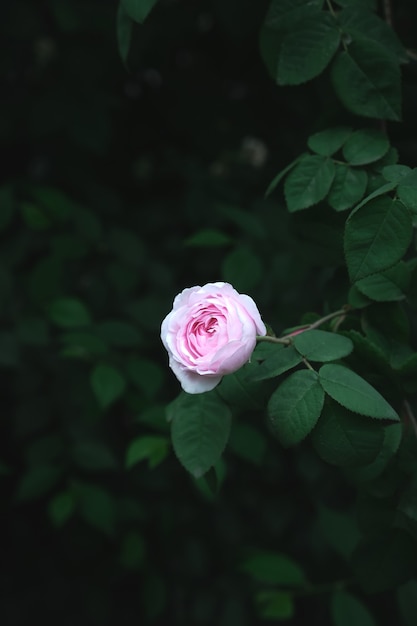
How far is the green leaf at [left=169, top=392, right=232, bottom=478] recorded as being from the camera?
106cm

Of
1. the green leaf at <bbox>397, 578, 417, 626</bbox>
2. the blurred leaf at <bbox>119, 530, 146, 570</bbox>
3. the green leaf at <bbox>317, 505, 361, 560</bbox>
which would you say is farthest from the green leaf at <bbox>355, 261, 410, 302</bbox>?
the blurred leaf at <bbox>119, 530, 146, 570</bbox>

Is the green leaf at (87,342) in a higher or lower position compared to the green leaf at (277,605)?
higher

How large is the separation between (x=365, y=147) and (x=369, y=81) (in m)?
0.09

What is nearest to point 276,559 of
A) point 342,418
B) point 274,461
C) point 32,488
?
point 274,461

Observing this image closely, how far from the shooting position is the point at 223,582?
7.16ft

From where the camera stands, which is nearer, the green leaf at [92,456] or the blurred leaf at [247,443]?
the blurred leaf at [247,443]

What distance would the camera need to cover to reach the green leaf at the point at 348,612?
161 cm

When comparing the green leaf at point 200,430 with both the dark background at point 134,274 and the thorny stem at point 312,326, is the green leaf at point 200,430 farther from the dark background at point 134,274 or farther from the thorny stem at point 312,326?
the dark background at point 134,274

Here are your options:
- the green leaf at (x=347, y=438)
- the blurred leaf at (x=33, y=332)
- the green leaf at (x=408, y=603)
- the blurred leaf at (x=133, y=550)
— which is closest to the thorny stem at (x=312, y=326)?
the green leaf at (x=347, y=438)

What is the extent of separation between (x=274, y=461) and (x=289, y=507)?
0.21m

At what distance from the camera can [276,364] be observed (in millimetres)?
1020

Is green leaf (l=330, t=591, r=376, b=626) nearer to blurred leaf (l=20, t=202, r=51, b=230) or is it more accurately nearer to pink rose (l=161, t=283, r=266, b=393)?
pink rose (l=161, t=283, r=266, b=393)

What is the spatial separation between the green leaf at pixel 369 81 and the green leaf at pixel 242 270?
1.89 feet

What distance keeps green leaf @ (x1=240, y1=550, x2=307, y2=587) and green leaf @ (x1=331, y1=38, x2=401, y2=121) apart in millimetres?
1062
